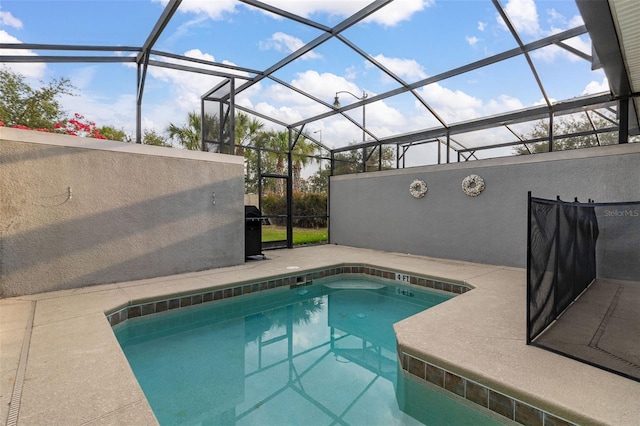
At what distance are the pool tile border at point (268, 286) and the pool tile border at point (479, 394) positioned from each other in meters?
3.00

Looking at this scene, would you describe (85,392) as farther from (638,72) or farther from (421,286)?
(638,72)

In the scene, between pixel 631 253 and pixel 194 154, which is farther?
pixel 194 154

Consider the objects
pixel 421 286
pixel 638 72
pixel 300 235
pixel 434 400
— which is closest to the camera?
pixel 434 400

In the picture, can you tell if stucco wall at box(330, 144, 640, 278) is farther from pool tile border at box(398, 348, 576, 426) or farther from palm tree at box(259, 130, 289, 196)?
pool tile border at box(398, 348, 576, 426)

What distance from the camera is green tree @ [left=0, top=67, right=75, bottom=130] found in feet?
31.8

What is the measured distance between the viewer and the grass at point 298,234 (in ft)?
32.2

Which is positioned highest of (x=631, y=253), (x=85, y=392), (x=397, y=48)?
(x=397, y=48)

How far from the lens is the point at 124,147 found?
5609 millimetres

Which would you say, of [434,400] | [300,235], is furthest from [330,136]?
[434,400]

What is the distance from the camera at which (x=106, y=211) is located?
17.7ft

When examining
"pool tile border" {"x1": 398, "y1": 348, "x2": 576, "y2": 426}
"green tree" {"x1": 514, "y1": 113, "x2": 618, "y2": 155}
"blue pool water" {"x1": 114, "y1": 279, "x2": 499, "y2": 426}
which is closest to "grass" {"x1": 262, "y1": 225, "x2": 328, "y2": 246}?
"blue pool water" {"x1": 114, "y1": 279, "x2": 499, "y2": 426}

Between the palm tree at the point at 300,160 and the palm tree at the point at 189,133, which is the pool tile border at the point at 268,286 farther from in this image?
the palm tree at the point at 189,133

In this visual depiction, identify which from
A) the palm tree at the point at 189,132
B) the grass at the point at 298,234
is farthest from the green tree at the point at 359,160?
the palm tree at the point at 189,132

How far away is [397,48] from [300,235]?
6876 millimetres
